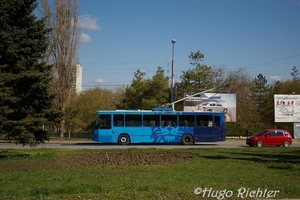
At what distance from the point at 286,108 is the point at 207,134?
20360 millimetres

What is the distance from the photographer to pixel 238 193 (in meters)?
9.17

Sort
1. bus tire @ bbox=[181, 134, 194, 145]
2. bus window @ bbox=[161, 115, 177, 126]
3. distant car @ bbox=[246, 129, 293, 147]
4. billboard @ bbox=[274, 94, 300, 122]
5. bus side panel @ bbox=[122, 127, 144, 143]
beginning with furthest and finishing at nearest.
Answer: billboard @ bbox=[274, 94, 300, 122] → bus window @ bbox=[161, 115, 177, 126] → bus tire @ bbox=[181, 134, 194, 145] → bus side panel @ bbox=[122, 127, 144, 143] → distant car @ bbox=[246, 129, 293, 147]

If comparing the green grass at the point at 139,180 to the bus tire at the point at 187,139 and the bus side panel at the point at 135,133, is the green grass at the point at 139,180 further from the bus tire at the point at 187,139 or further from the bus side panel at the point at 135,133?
the bus tire at the point at 187,139

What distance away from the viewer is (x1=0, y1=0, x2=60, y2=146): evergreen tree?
17.1 metres

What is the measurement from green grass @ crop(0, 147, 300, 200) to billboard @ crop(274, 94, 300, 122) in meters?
35.4

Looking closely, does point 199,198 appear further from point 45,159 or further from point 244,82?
point 244,82

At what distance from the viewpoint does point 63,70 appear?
46.1 meters

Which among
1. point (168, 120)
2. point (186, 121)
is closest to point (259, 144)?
point (186, 121)

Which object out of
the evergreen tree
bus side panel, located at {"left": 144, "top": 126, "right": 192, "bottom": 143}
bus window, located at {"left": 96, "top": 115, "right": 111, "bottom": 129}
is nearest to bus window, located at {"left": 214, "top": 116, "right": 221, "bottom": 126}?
bus side panel, located at {"left": 144, "top": 126, "right": 192, "bottom": 143}

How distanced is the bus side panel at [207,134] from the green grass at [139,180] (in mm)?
17833

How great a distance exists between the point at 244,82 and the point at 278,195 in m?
61.3

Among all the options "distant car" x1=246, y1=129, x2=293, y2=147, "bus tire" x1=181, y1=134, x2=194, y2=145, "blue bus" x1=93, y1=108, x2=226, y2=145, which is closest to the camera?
"distant car" x1=246, y1=129, x2=293, y2=147

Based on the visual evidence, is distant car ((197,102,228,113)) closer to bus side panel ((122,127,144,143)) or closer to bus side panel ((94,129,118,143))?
bus side panel ((122,127,144,143))

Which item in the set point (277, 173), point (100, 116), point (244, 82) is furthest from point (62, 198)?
point (244, 82)
